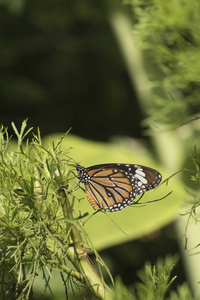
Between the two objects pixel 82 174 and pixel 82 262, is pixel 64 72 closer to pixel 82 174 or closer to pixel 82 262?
pixel 82 174

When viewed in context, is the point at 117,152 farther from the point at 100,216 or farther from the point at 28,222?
the point at 28,222

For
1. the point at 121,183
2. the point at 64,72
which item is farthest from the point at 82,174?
the point at 64,72

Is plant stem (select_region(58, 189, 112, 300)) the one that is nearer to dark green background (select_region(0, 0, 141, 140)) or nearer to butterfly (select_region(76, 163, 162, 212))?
butterfly (select_region(76, 163, 162, 212))

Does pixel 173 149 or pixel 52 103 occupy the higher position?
pixel 52 103

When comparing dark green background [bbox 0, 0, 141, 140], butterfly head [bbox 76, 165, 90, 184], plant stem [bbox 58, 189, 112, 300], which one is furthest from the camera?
dark green background [bbox 0, 0, 141, 140]

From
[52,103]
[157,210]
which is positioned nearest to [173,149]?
[157,210]

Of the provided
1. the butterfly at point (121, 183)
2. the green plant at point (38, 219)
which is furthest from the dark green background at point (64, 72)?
the green plant at point (38, 219)

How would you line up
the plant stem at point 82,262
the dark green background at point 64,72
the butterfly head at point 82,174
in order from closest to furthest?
the plant stem at point 82,262 < the butterfly head at point 82,174 < the dark green background at point 64,72

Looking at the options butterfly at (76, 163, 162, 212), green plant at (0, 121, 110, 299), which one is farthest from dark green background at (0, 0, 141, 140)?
green plant at (0, 121, 110, 299)

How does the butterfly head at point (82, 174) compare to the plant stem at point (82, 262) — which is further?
the butterfly head at point (82, 174)

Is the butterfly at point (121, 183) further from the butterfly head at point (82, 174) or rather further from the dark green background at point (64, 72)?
the dark green background at point (64, 72)

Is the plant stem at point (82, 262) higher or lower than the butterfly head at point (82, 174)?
lower
